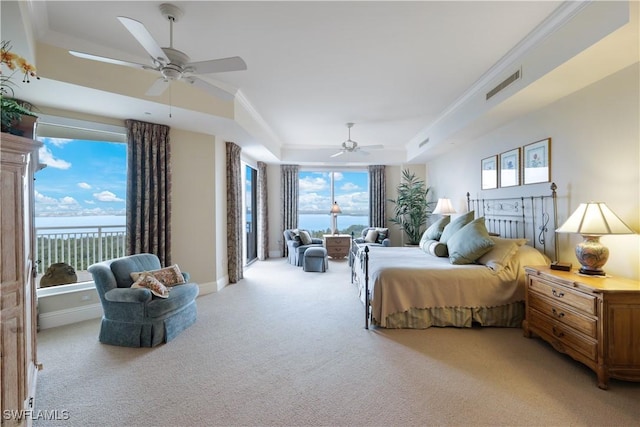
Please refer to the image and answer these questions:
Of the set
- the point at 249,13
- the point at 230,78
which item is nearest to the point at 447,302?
the point at 249,13

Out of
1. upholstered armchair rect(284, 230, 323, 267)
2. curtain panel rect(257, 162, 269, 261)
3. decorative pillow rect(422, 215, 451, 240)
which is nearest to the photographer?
decorative pillow rect(422, 215, 451, 240)

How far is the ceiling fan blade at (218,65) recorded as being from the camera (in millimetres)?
2283

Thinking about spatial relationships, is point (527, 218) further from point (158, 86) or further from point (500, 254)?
point (158, 86)

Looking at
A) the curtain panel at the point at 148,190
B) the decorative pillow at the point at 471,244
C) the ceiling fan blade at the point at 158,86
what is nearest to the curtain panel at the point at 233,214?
the curtain panel at the point at 148,190

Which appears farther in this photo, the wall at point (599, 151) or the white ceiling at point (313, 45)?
the wall at point (599, 151)

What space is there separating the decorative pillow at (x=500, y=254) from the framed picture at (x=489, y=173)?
54.1 inches

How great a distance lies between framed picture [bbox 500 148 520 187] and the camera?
4062 mm

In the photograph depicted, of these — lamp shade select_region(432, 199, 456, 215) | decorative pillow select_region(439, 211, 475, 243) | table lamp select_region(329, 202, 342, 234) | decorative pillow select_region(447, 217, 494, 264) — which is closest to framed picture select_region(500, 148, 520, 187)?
decorative pillow select_region(439, 211, 475, 243)

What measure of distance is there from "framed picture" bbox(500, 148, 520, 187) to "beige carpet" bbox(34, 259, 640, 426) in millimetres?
2068

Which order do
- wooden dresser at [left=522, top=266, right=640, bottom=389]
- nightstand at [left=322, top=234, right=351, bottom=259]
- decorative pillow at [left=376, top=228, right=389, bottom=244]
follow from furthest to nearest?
nightstand at [left=322, top=234, right=351, bottom=259]
decorative pillow at [left=376, top=228, right=389, bottom=244]
wooden dresser at [left=522, top=266, right=640, bottom=389]

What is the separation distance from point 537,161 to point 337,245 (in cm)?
494

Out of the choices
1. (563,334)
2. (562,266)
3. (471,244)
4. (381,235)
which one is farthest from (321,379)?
(381,235)

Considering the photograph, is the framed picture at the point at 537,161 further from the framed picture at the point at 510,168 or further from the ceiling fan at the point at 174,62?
the ceiling fan at the point at 174,62

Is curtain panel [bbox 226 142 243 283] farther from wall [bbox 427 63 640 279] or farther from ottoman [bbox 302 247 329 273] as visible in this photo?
wall [bbox 427 63 640 279]
